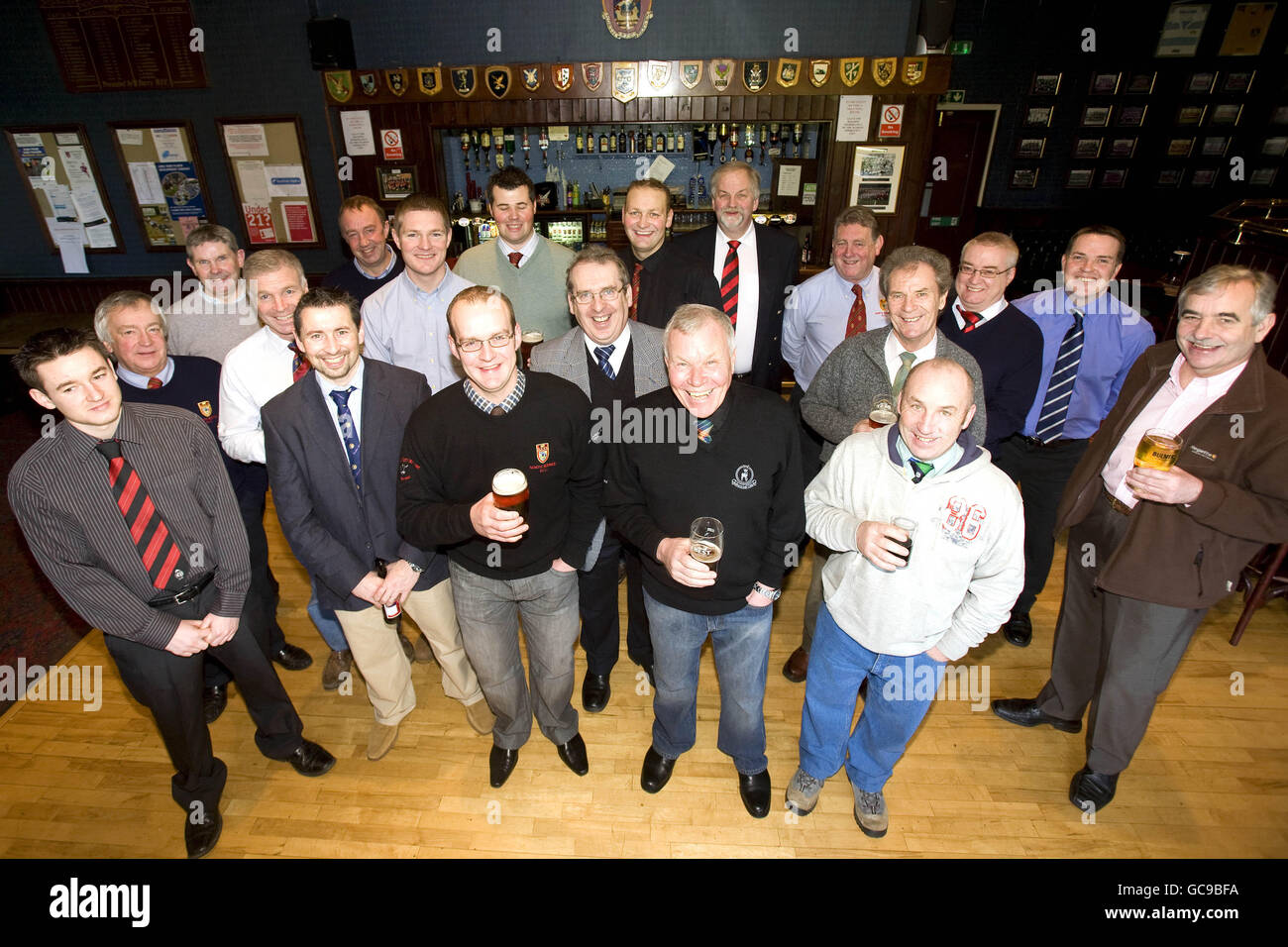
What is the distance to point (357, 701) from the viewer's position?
10.4 feet

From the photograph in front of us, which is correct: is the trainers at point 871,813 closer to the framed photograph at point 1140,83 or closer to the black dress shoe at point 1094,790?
the black dress shoe at point 1094,790

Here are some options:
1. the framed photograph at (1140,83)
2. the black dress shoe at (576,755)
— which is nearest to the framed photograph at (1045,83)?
the framed photograph at (1140,83)

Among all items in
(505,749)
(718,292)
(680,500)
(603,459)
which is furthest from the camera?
(718,292)

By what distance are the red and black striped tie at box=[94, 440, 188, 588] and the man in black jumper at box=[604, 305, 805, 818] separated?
154cm

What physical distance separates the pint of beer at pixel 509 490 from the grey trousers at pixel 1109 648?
86.1 inches

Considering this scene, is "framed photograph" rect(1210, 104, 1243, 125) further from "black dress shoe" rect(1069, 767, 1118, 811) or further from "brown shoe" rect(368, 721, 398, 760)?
"brown shoe" rect(368, 721, 398, 760)

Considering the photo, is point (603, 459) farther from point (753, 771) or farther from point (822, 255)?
point (822, 255)

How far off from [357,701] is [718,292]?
9.16ft

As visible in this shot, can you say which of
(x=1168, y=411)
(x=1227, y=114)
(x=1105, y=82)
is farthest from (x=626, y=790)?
(x=1227, y=114)

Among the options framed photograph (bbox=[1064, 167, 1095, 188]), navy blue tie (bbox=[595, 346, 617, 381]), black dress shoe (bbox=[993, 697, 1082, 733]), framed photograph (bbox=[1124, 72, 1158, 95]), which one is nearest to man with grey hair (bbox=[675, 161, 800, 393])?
navy blue tie (bbox=[595, 346, 617, 381])

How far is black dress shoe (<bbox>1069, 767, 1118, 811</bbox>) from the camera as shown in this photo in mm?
2582

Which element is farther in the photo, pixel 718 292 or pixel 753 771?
pixel 718 292

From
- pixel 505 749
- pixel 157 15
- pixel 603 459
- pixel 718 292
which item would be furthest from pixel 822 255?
pixel 157 15

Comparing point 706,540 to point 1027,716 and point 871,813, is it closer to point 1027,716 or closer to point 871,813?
point 871,813
